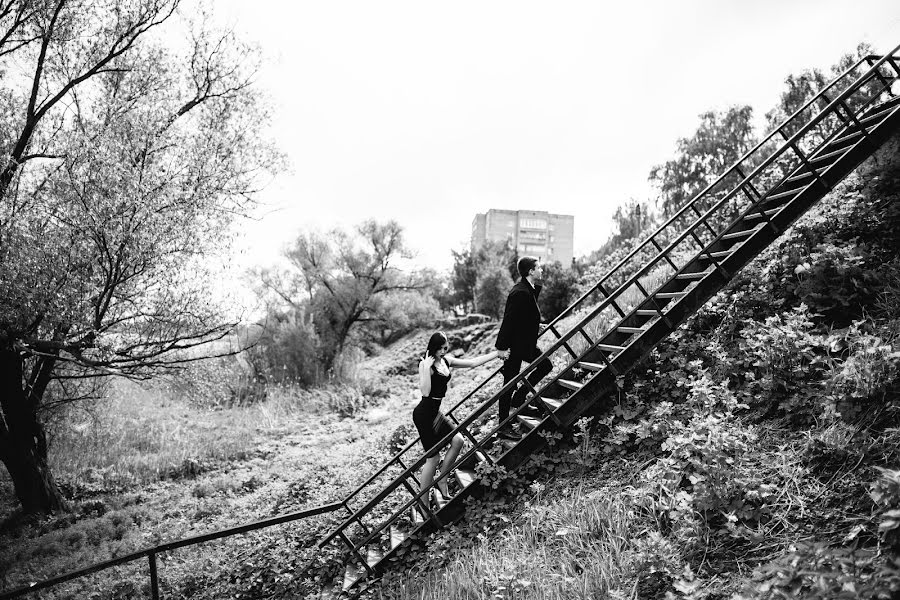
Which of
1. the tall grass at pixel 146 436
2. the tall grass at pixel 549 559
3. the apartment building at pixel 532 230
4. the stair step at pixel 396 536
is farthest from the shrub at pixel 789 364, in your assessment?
the apartment building at pixel 532 230

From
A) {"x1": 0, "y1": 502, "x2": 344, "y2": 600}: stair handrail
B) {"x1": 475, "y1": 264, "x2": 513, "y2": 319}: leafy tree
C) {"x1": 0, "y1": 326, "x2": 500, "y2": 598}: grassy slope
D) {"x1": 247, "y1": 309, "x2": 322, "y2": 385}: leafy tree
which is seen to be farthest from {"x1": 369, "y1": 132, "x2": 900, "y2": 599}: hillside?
{"x1": 475, "y1": 264, "x2": 513, "y2": 319}: leafy tree

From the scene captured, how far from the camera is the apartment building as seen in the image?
75.5 meters

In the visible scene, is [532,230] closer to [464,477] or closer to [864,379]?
[464,477]

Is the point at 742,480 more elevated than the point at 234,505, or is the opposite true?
the point at 234,505

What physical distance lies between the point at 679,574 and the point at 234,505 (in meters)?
7.30

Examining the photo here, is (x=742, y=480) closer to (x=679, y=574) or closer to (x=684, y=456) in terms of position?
(x=684, y=456)

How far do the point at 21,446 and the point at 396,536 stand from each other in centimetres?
668

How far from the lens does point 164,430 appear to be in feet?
36.6

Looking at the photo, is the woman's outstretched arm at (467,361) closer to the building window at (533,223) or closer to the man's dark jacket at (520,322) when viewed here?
the man's dark jacket at (520,322)

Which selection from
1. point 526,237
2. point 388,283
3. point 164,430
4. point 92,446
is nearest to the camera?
point 92,446

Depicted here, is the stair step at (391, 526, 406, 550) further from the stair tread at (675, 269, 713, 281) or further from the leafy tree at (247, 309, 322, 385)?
the leafy tree at (247, 309, 322, 385)

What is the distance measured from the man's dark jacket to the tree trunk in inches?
302

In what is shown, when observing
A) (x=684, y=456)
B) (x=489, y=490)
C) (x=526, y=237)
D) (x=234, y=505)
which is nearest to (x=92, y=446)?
(x=234, y=505)

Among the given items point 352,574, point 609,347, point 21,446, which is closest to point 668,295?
point 609,347
